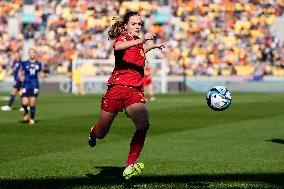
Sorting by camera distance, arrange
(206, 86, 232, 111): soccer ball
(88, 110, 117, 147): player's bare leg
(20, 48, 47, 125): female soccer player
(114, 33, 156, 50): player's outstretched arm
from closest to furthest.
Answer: (114, 33, 156, 50): player's outstretched arm
(88, 110, 117, 147): player's bare leg
(206, 86, 232, 111): soccer ball
(20, 48, 47, 125): female soccer player

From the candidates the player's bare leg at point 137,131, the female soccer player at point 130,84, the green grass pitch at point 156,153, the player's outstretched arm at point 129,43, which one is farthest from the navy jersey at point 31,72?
the player's outstretched arm at point 129,43

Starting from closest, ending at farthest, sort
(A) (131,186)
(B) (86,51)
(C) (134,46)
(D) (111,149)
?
(A) (131,186), (C) (134,46), (D) (111,149), (B) (86,51)

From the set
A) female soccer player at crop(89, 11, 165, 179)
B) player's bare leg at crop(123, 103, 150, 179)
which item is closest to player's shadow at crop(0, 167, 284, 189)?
player's bare leg at crop(123, 103, 150, 179)

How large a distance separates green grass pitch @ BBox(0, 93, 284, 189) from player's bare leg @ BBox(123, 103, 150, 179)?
0.18 meters

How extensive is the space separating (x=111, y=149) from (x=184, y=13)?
38.7 m

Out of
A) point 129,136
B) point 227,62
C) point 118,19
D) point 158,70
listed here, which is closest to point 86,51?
point 158,70

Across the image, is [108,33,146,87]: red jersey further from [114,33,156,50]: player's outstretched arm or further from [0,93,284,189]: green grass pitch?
[0,93,284,189]: green grass pitch

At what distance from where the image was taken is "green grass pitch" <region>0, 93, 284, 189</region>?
10.0 meters

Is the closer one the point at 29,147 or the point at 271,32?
the point at 29,147

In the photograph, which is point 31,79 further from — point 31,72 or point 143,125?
point 143,125

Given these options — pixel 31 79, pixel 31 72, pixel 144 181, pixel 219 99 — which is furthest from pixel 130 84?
pixel 31 79

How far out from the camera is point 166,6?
53406 mm

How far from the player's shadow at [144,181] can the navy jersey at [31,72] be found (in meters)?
11.5

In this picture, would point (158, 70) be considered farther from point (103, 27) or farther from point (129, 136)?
point (129, 136)
